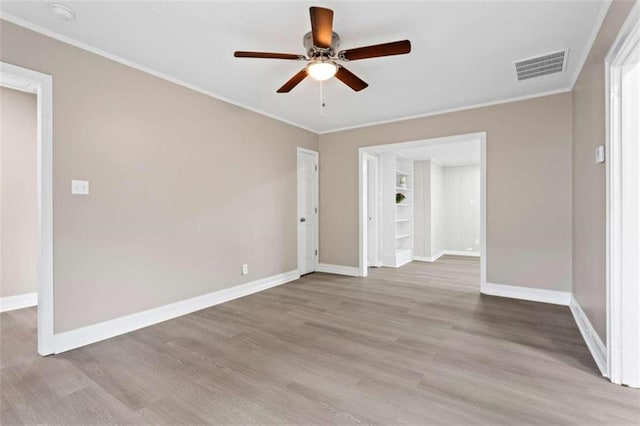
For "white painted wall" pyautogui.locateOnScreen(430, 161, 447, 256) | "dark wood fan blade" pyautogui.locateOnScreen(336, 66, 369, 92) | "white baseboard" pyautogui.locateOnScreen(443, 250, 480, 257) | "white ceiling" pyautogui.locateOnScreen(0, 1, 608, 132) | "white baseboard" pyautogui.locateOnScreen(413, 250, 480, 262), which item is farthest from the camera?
"white baseboard" pyautogui.locateOnScreen(443, 250, 480, 257)

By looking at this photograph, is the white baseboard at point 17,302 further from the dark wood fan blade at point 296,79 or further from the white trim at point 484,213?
the white trim at point 484,213

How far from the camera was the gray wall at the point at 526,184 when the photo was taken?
3.69m

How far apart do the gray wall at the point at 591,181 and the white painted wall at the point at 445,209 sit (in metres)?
3.66

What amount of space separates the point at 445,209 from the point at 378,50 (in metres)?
6.99

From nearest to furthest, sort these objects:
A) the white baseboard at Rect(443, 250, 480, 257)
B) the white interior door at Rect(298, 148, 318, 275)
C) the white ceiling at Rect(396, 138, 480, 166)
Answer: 1. the white interior door at Rect(298, 148, 318, 275)
2. the white ceiling at Rect(396, 138, 480, 166)
3. the white baseboard at Rect(443, 250, 480, 257)

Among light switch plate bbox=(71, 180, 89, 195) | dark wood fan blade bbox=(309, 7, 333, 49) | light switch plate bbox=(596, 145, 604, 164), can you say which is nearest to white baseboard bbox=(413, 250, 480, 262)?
light switch plate bbox=(596, 145, 604, 164)

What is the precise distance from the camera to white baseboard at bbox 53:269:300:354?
2561 millimetres

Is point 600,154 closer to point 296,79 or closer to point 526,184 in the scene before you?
point 526,184

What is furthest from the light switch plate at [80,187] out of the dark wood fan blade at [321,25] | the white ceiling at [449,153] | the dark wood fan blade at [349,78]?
the white ceiling at [449,153]

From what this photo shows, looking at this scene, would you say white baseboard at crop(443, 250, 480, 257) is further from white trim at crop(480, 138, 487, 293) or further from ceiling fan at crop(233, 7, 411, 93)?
ceiling fan at crop(233, 7, 411, 93)

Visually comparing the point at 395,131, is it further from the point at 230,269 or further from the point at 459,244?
the point at 459,244

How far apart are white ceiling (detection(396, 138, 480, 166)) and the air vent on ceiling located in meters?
2.21

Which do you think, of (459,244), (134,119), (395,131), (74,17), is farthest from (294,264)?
(459,244)

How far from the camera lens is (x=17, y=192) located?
3658 millimetres
